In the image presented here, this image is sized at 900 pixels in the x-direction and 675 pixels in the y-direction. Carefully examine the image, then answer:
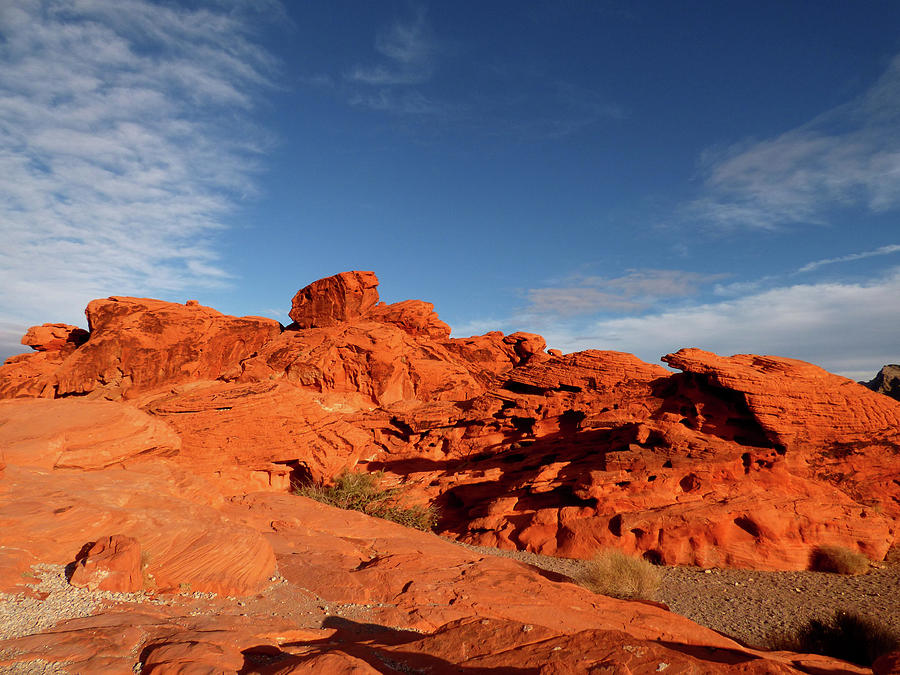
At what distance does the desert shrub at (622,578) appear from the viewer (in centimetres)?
1046

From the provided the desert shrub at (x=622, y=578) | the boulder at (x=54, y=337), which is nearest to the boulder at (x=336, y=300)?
the boulder at (x=54, y=337)

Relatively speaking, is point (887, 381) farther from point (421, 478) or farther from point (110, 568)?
point (110, 568)

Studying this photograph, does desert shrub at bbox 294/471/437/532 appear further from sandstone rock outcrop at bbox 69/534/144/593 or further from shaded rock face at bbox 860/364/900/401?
shaded rock face at bbox 860/364/900/401

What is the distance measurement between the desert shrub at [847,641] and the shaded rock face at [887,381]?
37.3m

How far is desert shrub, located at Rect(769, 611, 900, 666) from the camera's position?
7844 millimetres

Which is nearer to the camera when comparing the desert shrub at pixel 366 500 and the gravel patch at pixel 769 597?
the gravel patch at pixel 769 597

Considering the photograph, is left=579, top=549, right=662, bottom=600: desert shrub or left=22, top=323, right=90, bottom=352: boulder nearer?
left=579, top=549, right=662, bottom=600: desert shrub

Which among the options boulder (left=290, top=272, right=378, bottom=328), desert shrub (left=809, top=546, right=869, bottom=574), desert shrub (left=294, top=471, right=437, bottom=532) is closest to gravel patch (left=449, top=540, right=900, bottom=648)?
desert shrub (left=809, top=546, right=869, bottom=574)

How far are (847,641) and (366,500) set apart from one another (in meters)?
12.5

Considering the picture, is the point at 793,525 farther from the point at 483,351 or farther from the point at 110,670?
the point at 483,351

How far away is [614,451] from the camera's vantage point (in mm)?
15344

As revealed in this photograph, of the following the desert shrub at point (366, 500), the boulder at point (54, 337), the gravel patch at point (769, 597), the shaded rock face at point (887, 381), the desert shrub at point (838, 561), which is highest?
the boulder at point (54, 337)

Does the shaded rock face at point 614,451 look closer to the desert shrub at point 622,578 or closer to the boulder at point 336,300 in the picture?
the desert shrub at point 622,578

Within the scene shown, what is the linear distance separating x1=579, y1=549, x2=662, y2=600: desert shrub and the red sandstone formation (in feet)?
7.59
